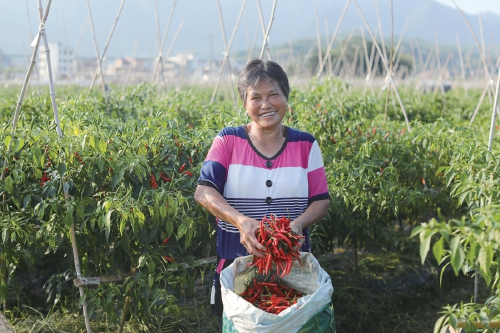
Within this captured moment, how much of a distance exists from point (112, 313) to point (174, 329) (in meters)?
0.72

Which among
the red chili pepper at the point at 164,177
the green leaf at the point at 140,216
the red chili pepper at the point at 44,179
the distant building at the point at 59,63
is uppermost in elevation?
the red chili pepper at the point at 164,177

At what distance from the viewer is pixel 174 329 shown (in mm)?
3570

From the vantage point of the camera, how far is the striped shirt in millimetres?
2412

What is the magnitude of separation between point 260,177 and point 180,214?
0.60 metres

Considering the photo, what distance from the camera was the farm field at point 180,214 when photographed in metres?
2.74

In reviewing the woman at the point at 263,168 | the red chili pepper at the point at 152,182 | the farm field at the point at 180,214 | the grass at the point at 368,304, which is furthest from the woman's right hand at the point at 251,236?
the grass at the point at 368,304

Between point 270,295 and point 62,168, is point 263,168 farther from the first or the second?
point 62,168

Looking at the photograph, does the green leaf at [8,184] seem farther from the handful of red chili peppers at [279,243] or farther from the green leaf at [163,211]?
the handful of red chili peppers at [279,243]

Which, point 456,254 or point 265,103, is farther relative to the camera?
point 265,103

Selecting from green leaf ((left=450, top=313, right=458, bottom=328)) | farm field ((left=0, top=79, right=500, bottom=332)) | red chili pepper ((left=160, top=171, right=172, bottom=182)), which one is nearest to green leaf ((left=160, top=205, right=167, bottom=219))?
farm field ((left=0, top=79, right=500, bottom=332))

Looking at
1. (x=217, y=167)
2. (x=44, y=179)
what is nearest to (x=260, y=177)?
(x=217, y=167)

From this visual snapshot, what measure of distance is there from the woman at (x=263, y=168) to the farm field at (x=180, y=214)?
320 millimetres

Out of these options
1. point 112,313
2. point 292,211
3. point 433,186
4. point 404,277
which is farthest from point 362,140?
point 112,313

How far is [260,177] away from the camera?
7.91ft
